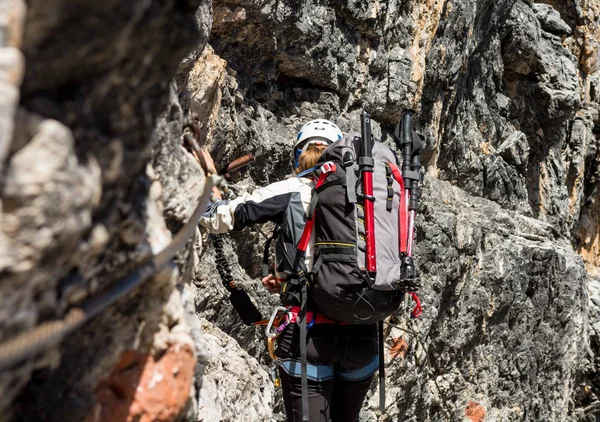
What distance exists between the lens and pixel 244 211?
5.02m

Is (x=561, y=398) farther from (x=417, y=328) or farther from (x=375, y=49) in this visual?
(x=375, y=49)

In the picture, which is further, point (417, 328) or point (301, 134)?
point (417, 328)

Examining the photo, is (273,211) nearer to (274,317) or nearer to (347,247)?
(347,247)

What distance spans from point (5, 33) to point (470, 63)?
44.3 ft

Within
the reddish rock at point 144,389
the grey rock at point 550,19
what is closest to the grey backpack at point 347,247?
the reddish rock at point 144,389

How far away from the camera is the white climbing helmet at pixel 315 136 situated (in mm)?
5832

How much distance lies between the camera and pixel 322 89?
9914 millimetres

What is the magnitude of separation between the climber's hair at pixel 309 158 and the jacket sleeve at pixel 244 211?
0.48 m

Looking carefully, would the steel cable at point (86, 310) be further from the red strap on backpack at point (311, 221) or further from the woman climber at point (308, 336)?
the red strap on backpack at point (311, 221)

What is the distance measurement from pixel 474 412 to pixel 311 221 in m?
8.59

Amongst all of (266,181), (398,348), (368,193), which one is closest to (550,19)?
(398,348)

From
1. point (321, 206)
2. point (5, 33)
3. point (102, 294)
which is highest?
point (5, 33)

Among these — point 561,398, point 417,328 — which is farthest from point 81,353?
point 561,398

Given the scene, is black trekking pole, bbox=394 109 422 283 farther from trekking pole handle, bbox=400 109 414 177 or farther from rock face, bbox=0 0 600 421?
rock face, bbox=0 0 600 421
